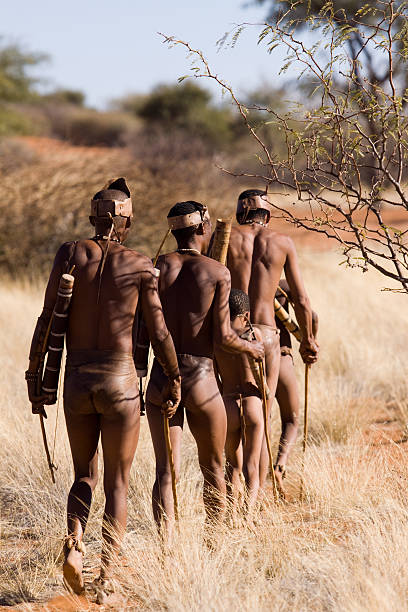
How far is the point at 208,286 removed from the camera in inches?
171

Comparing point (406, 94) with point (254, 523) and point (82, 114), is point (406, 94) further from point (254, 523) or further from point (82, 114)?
point (82, 114)

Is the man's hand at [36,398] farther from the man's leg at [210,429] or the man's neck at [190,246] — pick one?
the man's neck at [190,246]

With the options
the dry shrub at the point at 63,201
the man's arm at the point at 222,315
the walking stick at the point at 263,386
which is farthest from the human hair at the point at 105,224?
the dry shrub at the point at 63,201

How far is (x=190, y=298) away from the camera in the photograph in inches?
172

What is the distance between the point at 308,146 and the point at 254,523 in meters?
2.26

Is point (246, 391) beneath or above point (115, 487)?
above

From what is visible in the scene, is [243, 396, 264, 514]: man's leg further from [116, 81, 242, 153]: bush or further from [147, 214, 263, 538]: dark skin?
[116, 81, 242, 153]: bush

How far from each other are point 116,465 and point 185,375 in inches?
22.9

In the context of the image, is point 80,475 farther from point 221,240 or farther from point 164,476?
point 221,240

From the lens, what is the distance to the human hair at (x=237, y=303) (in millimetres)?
4875

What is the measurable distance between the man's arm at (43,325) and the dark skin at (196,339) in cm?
55

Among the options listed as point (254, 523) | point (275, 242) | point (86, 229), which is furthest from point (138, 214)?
point (254, 523)

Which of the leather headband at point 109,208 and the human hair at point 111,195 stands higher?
the human hair at point 111,195

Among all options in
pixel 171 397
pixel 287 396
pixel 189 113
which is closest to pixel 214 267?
pixel 171 397
